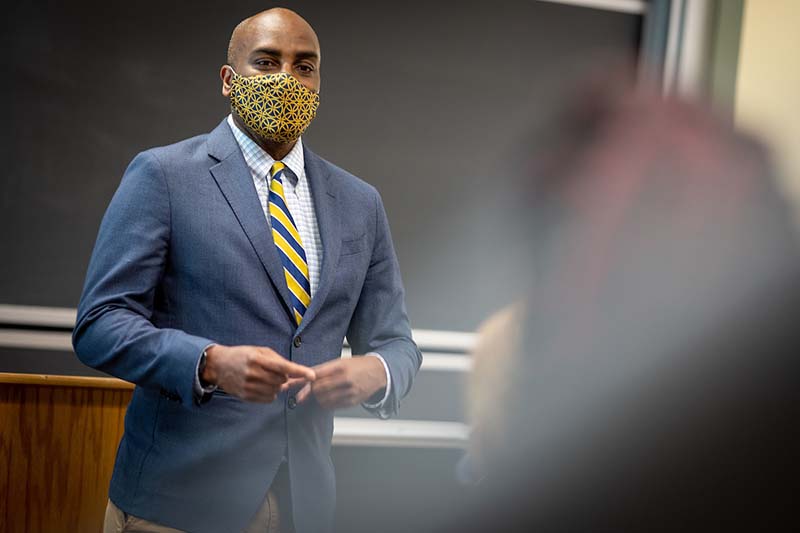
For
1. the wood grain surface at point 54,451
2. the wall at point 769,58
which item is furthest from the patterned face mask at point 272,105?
the wall at point 769,58

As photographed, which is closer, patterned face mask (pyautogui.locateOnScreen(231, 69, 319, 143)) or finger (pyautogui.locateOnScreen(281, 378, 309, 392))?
finger (pyautogui.locateOnScreen(281, 378, 309, 392))

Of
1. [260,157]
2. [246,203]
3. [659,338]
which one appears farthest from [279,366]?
[659,338]

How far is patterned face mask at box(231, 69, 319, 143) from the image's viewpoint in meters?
1.38

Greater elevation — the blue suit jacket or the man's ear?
the man's ear

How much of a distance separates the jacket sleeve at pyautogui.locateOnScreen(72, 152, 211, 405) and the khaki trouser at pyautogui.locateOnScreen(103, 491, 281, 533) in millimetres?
212

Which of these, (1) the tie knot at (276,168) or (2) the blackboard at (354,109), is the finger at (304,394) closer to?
(1) the tie knot at (276,168)

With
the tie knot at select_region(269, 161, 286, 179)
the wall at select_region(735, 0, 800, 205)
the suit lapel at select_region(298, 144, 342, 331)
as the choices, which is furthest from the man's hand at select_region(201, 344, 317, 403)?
the wall at select_region(735, 0, 800, 205)

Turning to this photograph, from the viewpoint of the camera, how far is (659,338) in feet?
2.46

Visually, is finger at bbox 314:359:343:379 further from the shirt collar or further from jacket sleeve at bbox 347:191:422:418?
the shirt collar

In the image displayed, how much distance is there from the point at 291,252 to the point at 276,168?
0.51ft

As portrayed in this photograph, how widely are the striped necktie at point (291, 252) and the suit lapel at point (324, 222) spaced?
0.07 feet

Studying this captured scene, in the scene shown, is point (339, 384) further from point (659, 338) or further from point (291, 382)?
point (659, 338)

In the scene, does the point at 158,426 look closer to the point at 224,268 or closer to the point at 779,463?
the point at 224,268

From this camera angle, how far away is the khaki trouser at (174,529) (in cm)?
127
